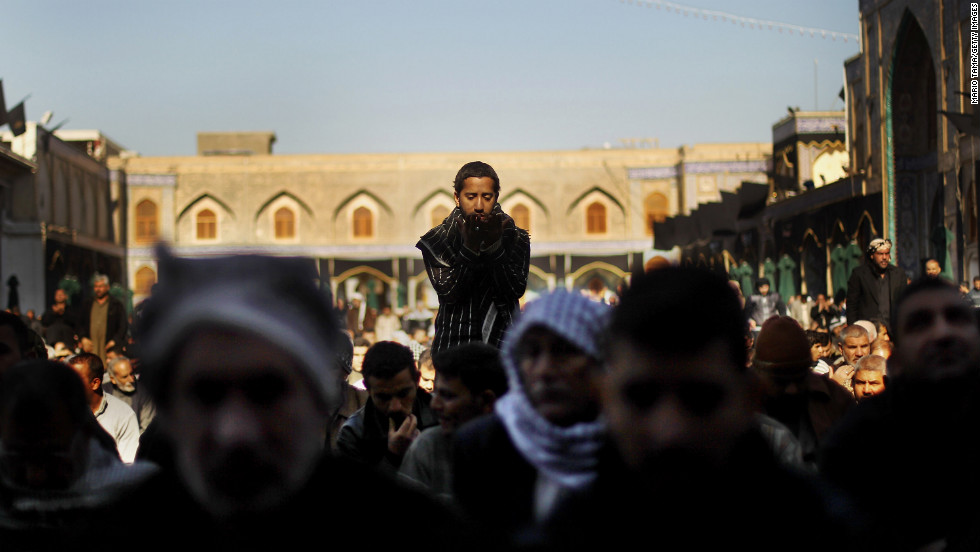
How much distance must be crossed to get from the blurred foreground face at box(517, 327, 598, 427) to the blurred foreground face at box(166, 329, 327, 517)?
1.98ft

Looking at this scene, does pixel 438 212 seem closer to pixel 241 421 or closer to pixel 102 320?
pixel 102 320

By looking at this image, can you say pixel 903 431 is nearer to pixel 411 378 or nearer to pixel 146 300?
pixel 146 300

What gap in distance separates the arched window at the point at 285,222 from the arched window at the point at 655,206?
14.0m

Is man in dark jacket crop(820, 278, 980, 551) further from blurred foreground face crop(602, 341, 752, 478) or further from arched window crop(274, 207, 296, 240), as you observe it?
arched window crop(274, 207, 296, 240)

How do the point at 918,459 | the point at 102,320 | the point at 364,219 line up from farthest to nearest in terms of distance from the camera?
the point at 364,219
the point at 102,320
the point at 918,459

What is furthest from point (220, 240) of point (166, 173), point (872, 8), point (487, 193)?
point (487, 193)

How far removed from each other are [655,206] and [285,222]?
1466 centimetres

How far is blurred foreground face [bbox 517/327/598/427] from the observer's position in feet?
6.36

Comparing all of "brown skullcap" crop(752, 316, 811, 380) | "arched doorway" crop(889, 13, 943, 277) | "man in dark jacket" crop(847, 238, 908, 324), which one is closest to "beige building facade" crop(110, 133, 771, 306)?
"arched doorway" crop(889, 13, 943, 277)

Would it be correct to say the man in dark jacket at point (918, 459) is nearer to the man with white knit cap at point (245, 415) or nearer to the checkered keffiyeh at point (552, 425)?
the checkered keffiyeh at point (552, 425)

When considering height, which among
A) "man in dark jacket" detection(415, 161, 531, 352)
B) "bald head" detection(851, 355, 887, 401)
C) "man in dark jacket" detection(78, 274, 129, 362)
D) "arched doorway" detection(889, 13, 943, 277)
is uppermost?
"arched doorway" detection(889, 13, 943, 277)

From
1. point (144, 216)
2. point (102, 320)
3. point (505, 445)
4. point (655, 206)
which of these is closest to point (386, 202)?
point (144, 216)

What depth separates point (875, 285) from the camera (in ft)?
27.6

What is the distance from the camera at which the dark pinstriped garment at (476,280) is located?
4051 millimetres
